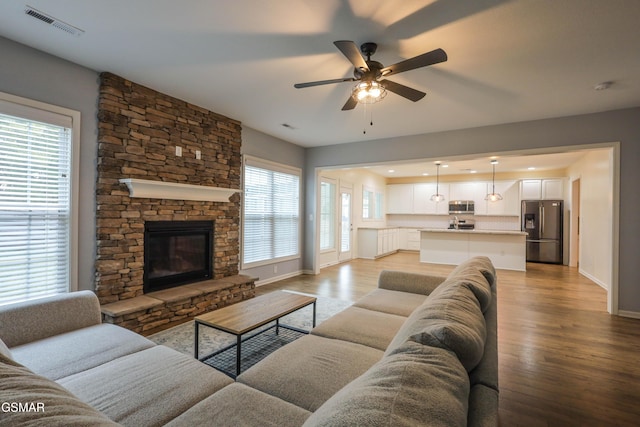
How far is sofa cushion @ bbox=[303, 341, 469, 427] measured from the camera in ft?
2.10

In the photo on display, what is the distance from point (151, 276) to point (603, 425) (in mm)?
4239

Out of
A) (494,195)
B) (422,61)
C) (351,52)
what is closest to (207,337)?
(351,52)

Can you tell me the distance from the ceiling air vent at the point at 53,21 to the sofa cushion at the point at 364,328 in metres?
3.04

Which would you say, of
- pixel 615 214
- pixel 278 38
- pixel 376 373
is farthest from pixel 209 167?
pixel 615 214

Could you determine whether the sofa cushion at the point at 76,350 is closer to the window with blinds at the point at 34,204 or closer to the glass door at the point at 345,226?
the window with blinds at the point at 34,204

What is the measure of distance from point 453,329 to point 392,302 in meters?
1.82

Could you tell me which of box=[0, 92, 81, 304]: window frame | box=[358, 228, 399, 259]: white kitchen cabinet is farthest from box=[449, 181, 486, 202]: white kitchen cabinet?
box=[0, 92, 81, 304]: window frame

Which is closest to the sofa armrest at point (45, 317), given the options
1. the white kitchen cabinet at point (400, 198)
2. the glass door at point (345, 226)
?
the glass door at point (345, 226)

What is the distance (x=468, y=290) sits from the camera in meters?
1.48

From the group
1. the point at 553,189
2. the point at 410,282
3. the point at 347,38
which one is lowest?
the point at 410,282

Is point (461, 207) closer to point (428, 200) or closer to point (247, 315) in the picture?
point (428, 200)

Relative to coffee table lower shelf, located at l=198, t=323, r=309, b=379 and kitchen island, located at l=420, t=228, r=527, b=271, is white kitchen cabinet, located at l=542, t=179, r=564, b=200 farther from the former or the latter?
coffee table lower shelf, located at l=198, t=323, r=309, b=379

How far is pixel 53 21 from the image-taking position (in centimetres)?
227

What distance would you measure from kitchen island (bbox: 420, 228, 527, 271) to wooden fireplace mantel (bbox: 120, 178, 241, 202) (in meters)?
5.43
